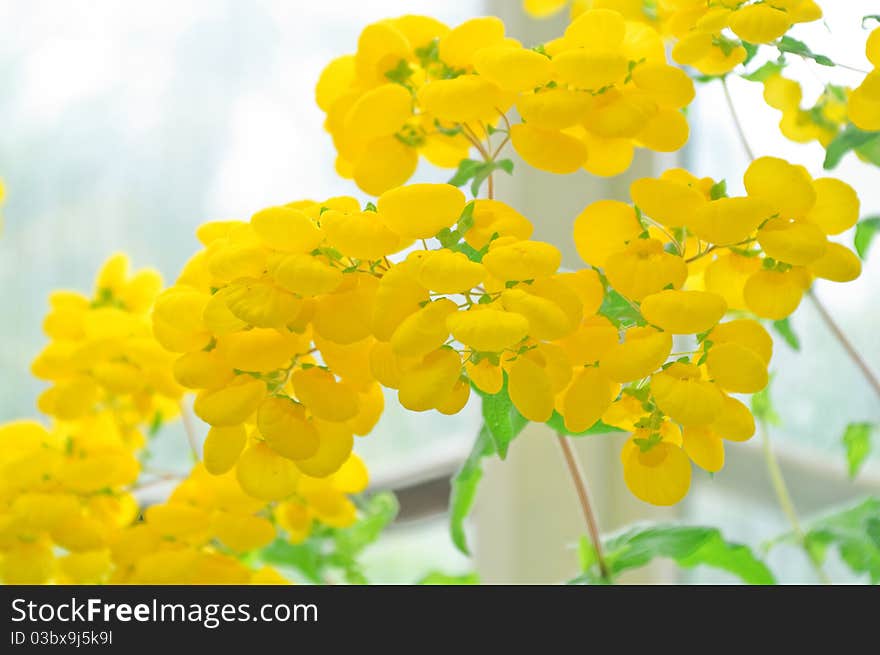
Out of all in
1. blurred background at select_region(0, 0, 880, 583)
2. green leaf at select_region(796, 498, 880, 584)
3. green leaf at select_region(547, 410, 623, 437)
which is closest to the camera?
green leaf at select_region(547, 410, 623, 437)

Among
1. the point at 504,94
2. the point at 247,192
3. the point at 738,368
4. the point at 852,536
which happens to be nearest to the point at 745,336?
the point at 738,368

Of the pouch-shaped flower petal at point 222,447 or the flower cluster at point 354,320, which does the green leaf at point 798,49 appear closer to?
the flower cluster at point 354,320

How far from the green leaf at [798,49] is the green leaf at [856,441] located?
188mm

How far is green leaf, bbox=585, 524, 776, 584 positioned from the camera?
431 mm

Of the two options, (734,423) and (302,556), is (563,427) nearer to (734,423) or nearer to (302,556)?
(734,423)

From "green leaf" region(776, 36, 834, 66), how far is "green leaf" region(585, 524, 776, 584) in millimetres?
213

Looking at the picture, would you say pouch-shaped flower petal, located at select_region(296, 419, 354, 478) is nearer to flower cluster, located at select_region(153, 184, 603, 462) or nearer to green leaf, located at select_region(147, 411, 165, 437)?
flower cluster, located at select_region(153, 184, 603, 462)

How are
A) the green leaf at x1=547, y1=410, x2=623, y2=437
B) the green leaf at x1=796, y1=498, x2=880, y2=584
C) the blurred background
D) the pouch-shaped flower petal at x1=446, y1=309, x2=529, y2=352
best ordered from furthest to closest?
the blurred background → the green leaf at x1=796, y1=498, x2=880, y2=584 → the green leaf at x1=547, y1=410, x2=623, y2=437 → the pouch-shaped flower petal at x1=446, y1=309, x2=529, y2=352

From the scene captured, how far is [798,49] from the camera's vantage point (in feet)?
1.11

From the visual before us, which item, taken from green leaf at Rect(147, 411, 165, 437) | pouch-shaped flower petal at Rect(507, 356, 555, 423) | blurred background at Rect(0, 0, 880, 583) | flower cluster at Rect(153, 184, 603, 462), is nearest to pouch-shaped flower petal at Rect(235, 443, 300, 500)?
flower cluster at Rect(153, 184, 603, 462)

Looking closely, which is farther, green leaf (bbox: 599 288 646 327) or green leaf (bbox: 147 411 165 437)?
green leaf (bbox: 147 411 165 437)

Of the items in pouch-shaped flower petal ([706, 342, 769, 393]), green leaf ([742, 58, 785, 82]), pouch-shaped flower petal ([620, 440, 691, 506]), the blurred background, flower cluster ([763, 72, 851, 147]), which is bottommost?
pouch-shaped flower petal ([620, 440, 691, 506])

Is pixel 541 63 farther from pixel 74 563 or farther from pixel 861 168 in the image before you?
pixel 861 168

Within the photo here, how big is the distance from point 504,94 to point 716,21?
80 millimetres
